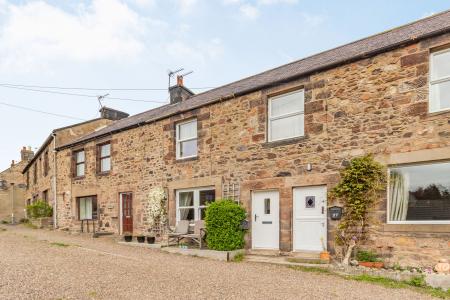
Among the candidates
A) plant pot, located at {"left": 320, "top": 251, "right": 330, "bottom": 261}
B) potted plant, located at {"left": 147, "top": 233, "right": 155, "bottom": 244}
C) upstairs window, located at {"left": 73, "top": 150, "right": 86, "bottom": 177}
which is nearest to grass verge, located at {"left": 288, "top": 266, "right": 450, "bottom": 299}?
plant pot, located at {"left": 320, "top": 251, "right": 330, "bottom": 261}

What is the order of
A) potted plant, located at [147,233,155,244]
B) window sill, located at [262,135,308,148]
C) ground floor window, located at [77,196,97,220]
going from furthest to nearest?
ground floor window, located at [77,196,97,220]
potted plant, located at [147,233,155,244]
window sill, located at [262,135,308,148]

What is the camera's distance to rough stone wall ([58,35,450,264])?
26.9 ft

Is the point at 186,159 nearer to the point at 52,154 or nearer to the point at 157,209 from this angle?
the point at 157,209

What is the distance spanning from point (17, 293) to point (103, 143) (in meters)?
12.1

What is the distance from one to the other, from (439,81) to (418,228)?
10.6ft

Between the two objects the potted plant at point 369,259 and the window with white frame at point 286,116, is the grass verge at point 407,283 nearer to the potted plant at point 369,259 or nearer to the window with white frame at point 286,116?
the potted plant at point 369,259

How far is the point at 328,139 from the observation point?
9.70 metres

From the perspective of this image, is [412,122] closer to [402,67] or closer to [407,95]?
[407,95]

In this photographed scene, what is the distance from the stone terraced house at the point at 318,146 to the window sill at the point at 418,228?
0.02 metres

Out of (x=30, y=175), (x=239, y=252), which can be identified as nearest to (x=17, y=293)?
(x=239, y=252)

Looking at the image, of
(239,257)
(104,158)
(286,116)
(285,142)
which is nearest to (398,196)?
(285,142)

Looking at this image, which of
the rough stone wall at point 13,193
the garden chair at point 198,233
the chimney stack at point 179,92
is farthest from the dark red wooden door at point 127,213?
the rough stone wall at point 13,193

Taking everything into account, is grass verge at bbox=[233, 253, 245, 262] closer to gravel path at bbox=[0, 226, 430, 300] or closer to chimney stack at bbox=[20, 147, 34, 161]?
gravel path at bbox=[0, 226, 430, 300]

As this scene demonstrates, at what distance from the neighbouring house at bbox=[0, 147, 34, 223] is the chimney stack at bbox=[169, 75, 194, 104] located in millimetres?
18670
